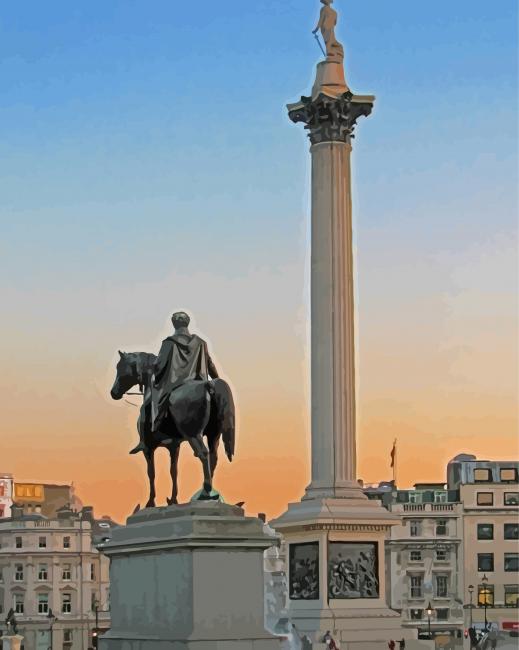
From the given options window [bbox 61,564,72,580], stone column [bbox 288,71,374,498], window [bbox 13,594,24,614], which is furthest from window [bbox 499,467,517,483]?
stone column [bbox 288,71,374,498]

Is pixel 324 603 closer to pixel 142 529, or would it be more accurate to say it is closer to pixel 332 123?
pixel 332 123

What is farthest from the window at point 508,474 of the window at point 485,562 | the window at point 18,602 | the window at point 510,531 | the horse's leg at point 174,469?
the horse's leg at point 174,469

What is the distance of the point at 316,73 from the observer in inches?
2231

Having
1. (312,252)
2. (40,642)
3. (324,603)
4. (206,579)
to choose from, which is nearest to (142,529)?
(206,579)

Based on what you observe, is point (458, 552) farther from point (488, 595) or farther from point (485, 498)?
point (485, 498)

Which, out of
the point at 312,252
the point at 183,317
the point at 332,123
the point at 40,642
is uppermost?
the point at 332,123

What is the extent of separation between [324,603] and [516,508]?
231 feet

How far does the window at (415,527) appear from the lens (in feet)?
390

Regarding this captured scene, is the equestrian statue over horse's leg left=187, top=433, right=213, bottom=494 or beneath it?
over

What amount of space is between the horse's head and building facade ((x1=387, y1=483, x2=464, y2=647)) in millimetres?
95423

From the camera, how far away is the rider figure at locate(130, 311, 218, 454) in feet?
72.9

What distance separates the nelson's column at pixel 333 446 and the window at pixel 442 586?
217 ft

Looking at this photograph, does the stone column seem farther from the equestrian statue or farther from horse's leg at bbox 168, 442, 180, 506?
horse's leg at bbox 168, 442, 180, 506

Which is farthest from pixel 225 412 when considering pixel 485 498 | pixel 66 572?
pixel 66 572
